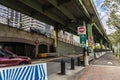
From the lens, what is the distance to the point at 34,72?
6523 millimetres

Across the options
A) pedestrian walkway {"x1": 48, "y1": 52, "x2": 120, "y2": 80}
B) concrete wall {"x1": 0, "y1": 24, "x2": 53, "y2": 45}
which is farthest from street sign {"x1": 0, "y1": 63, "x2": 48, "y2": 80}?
concrete wall {"x1": 0, "y1": 24, "x2": 53, "y2": 45}

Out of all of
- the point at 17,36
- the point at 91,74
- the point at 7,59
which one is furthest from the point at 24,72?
the point at 17,36

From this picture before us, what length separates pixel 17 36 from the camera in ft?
117

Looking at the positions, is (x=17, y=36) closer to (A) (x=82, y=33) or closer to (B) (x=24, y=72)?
(A) (x=82, y=33)

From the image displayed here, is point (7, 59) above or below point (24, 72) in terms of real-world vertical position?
above

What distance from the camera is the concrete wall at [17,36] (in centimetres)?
3168

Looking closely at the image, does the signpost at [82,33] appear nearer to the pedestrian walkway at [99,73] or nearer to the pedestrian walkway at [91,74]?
the pedestrian walkway at [99,73]

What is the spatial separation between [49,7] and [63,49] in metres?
35.2

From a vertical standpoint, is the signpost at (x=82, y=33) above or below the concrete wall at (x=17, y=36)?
below

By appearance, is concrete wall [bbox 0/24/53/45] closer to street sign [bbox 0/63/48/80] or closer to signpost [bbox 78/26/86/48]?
signpost [bbox 78/26/86/48]

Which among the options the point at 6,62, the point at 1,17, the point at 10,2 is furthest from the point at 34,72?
the point at 1,17

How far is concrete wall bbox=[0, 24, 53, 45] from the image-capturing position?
31.7 m

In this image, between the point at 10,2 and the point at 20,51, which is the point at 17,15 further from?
the point at 10,2

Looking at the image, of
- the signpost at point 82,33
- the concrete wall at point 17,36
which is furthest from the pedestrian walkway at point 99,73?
the concrete wall at point 17,36
